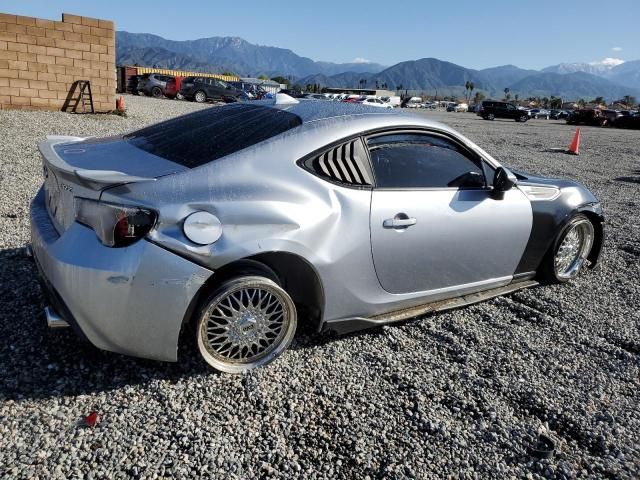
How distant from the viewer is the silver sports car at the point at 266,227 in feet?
8.00

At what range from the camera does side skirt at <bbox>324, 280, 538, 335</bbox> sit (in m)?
3.09

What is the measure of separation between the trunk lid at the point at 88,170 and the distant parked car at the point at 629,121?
3912cm

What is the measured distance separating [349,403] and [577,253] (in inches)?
116

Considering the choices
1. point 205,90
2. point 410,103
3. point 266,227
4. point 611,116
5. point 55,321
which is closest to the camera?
point 55,321

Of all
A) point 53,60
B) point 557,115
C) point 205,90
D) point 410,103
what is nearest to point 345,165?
point 53,60

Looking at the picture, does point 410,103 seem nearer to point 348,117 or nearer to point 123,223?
point 348,117

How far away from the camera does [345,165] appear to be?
3021 millimetres

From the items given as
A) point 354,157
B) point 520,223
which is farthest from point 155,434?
point 520,223

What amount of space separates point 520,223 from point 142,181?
2.66 m

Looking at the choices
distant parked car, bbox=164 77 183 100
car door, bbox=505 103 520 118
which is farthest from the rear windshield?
car door, bbox=505 103 520 118

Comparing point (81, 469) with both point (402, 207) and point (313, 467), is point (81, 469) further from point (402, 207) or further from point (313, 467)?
point (402, 207)

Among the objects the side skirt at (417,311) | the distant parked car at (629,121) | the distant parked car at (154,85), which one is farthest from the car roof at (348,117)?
the distant parked car at (629,121)

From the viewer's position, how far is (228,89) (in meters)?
30.7

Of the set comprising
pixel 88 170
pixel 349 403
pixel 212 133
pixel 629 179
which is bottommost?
pixel 349 403
